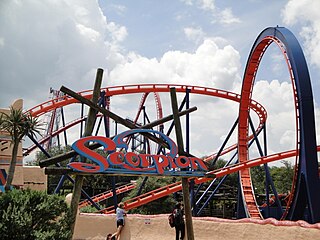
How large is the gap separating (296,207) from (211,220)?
12.4ft

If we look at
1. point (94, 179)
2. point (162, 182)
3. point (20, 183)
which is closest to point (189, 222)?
point (20, 183)

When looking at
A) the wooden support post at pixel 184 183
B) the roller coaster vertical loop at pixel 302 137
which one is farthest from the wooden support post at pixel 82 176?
the roller coaster vertical loop at pixel 302 137

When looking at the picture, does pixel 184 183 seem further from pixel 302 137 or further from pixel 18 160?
pixel 18 160

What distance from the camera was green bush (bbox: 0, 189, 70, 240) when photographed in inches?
216

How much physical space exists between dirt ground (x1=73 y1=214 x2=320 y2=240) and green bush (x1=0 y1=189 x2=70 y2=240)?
9.08 feet

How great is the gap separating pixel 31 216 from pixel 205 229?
622 cm

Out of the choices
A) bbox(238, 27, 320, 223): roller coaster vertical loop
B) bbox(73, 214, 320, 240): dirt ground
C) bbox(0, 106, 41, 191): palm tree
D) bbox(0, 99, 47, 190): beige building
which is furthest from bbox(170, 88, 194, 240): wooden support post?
bbox(0, 99, 47, 190): beige building

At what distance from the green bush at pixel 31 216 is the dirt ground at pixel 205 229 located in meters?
2.77

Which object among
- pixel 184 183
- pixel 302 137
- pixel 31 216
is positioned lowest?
pixel 31 216

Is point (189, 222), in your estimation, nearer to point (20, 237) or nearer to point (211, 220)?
point (211, 220)

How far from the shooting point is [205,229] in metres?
10.8

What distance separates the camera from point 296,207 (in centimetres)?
1305

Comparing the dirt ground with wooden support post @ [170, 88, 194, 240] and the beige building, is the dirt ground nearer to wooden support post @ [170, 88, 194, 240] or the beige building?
wooden support post @ [170, 88, 194, 240]

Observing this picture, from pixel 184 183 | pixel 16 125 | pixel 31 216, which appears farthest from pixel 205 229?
pixel 16 125
